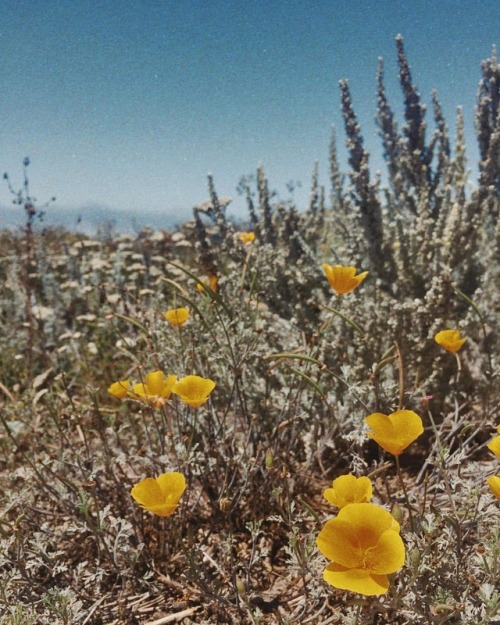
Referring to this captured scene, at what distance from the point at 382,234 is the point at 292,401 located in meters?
1.25

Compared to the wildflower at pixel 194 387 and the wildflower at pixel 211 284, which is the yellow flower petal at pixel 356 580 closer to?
the wildflower at pixel 194 387

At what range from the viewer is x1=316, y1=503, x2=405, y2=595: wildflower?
0.96 m

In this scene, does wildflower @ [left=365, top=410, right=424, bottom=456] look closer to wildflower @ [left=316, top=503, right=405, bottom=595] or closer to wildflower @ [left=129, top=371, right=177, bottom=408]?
→ wildflower @ [left=316, top=503, right=405, bottom=595]

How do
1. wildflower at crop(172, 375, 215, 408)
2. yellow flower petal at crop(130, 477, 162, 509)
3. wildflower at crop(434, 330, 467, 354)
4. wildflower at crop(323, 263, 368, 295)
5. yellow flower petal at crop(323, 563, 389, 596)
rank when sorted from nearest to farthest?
yellow flower petal at crop(323, 563, 389, 596) < yellow flower petal at crop(130, 477, 162, 509) < wildflower at crop(172, 375, 215, 408) < wildflower at crop(434, 330, 467, 354) < wildflower at crop(323, 263, 368, 295)

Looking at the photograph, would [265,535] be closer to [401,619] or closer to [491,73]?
[401,619]

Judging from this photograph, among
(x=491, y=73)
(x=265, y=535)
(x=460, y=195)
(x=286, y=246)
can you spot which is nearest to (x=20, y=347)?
(x=286, y=246)

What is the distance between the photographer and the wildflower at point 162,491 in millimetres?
1147

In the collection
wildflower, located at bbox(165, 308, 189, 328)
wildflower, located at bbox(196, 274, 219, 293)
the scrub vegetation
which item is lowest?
the scrub vegetation

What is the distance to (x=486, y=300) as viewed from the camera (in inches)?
118

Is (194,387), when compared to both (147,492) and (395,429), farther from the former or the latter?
(395,429)

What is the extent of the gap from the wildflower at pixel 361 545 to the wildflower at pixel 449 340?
2.32 feet

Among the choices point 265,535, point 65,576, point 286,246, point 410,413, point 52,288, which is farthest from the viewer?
point 52,288

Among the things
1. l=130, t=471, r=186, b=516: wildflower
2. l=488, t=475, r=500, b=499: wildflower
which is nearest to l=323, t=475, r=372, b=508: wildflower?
l=488, t=475, r=500, b=499: wildflower

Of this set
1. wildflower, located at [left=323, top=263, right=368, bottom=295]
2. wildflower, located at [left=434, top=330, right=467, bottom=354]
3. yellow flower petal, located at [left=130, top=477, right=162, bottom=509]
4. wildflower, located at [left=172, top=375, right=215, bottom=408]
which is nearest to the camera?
yellow flower petal, located at [left=130, top=477, right=162, bottom=509]
